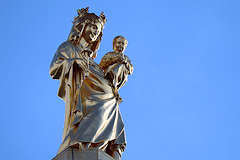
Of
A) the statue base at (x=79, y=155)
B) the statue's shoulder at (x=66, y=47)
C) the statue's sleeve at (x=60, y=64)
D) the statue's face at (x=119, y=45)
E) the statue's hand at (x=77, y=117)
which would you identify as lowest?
the statue base at (x=79, y=155)

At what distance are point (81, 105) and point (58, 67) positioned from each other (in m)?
1.28

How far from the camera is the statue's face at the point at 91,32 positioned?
12.2 meters

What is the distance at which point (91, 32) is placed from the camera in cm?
1221

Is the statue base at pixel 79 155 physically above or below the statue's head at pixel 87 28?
below

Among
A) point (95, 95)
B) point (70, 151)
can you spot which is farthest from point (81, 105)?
point (70, 151)

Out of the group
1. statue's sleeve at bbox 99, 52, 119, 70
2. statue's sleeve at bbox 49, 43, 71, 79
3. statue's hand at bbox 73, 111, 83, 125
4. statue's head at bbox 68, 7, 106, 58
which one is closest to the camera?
statue's hand at bbox 73, 111, 83, 125

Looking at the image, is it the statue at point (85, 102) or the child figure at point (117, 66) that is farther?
the child figure at point (117, 66)

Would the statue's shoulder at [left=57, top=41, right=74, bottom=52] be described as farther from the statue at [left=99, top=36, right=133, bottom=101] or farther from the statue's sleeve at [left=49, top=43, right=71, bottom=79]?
the statue at [left=99, top=36, right=133, bottom=101]

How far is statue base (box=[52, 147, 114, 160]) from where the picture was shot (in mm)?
9070

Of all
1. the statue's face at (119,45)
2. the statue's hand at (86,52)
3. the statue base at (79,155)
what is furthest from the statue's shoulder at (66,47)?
the statue base at (79,155)

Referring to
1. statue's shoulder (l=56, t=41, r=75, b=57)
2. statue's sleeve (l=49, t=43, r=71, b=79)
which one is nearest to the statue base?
statue's sleeve (l=49, t=43, r=71, b=79)

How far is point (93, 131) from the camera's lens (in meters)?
9.67

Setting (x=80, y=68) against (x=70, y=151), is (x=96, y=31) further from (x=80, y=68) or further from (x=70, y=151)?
(x=70, y=151)

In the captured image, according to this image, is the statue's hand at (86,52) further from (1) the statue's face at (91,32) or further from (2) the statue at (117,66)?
(1) the statue's face at (91,32)
